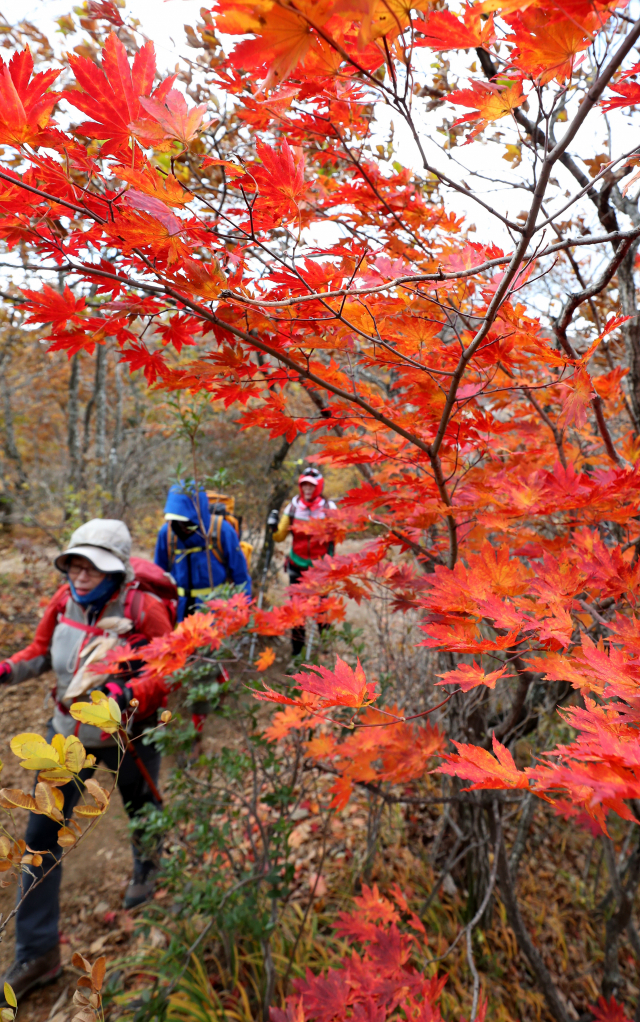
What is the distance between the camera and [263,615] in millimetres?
1893

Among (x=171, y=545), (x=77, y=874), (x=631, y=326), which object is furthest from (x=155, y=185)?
(x=77, y=874)

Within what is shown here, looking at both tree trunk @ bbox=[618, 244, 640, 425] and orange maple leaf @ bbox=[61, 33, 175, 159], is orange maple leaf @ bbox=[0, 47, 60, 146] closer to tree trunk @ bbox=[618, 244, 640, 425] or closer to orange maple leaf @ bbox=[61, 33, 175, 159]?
orange maple leaf @ bbox=[61, 33, 175, 159]

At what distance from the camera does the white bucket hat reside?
2.29 metres

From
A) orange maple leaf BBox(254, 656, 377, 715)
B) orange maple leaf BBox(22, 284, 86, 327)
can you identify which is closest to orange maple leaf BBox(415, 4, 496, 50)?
orange maple leaf BBox(22, 284, 86, 327)

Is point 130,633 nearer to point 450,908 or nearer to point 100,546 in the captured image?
point 100,546

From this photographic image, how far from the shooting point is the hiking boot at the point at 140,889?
2625mm

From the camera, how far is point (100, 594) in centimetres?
239

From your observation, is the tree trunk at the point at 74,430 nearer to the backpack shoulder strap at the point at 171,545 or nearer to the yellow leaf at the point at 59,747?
the backpack shoulder strap at the point at 171,545

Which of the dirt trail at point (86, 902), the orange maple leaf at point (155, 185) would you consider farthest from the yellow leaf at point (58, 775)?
the dirt trail at point (86, 902)

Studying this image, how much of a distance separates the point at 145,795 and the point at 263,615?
158 centimetres

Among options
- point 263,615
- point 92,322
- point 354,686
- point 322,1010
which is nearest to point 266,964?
point 322,1010

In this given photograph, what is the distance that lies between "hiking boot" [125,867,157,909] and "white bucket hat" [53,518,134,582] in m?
1.75

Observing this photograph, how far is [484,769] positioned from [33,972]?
277cm

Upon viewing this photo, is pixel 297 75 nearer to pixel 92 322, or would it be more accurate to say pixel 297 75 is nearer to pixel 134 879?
pixel 92 322
